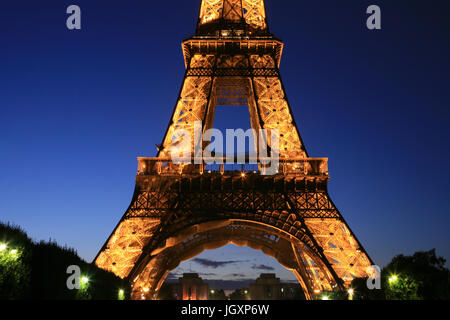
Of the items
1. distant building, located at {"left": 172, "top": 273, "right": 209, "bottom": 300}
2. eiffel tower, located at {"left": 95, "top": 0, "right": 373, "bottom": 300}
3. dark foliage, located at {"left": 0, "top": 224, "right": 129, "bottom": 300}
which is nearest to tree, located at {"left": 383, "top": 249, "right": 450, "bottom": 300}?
eiffel tower, located at {"left": 95, "top": 0, "right": 373, "bottom": 300}

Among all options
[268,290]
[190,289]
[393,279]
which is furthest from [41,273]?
[268,290]

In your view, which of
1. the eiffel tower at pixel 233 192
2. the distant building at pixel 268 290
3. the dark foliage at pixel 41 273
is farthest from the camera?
the distant building at pixel 268 290

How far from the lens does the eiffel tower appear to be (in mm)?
19734

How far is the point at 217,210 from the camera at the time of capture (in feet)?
69.9

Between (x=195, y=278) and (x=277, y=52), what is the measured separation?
78.2 m

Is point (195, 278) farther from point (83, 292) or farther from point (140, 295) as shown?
point (83, 292)

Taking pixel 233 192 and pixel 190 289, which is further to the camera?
pixel 190 289

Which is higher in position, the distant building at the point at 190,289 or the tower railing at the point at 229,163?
the tower railing at the point at 229,163

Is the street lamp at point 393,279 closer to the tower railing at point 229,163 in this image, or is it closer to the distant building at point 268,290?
the tower railing at point 229,163

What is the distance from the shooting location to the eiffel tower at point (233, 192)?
1973 cm

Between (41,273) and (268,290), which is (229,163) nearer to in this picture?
(41,273)

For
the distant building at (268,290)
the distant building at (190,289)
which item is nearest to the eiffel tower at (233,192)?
the distant building at (190,289)

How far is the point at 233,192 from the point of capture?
2212 centimetres
